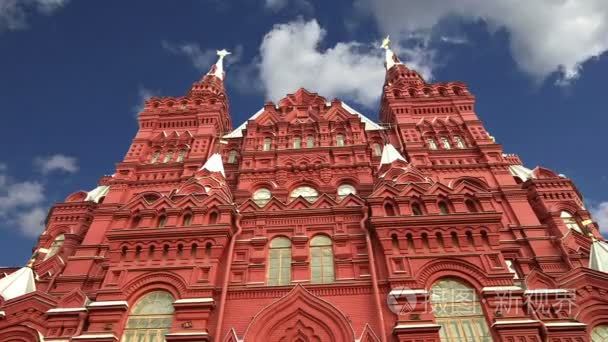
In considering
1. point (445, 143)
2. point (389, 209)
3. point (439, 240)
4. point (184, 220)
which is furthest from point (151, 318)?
point (445, 143)

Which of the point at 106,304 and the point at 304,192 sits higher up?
the point at 304,192

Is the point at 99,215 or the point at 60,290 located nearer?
the point at 60,290

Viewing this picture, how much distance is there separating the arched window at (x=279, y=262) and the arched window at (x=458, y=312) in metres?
4.96

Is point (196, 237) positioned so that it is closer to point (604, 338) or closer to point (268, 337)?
point (268, 337)

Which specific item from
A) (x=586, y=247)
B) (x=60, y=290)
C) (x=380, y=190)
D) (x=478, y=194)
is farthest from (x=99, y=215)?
(x=586, y=247)

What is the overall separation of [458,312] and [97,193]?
744 inches

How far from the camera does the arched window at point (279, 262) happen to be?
586 inches

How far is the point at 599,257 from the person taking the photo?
50.7 feet

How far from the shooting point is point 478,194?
16219 mm

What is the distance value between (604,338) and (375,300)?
7233mm

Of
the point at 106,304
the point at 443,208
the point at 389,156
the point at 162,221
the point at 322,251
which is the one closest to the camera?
the point at 106,304

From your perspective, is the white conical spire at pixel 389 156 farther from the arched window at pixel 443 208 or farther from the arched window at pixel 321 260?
the arched window at pixel 321 260

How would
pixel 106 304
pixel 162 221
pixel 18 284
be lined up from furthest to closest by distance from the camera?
pixel 162 221 → pixel 18 284 → pixel 106 304

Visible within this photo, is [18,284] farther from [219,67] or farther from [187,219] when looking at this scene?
[219,67]
